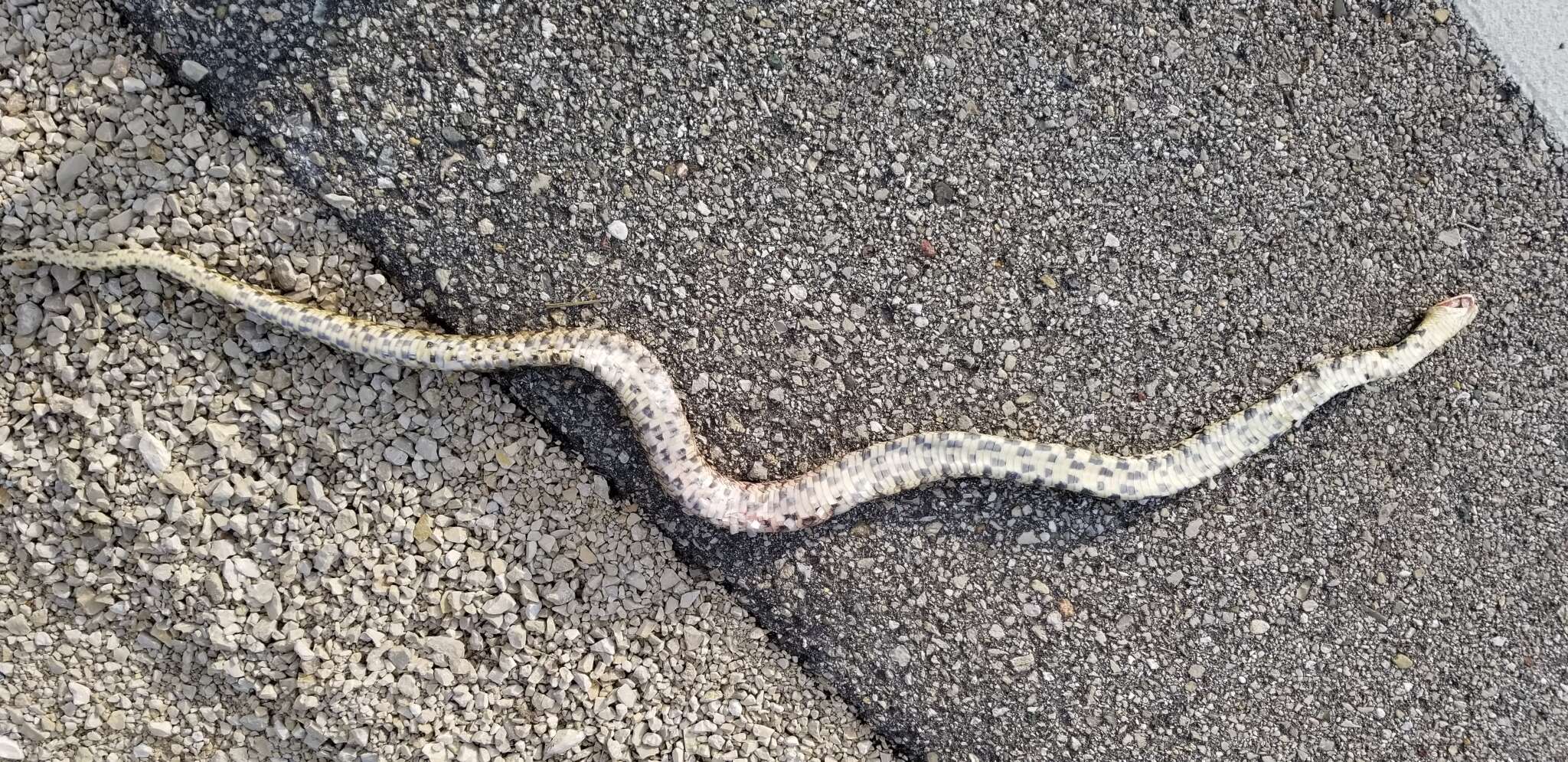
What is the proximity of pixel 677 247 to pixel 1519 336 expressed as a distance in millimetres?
2155

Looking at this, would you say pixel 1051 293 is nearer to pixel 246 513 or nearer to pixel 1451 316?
pixel 1451 316

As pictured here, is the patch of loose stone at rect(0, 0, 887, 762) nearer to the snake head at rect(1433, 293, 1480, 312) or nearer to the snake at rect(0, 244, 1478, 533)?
the snake at rect(0, 244, 1478, 533)

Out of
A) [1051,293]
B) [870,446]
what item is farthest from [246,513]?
[1051,293]

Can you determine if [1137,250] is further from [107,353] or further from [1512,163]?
[107,353]

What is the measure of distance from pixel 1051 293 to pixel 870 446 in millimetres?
596

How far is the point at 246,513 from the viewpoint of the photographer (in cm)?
193

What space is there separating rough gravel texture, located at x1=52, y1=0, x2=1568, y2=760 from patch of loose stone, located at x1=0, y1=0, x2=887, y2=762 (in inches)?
6.2

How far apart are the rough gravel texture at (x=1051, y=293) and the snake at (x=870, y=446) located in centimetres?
6

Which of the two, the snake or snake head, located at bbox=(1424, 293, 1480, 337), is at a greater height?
snake head, located at bbox=(1424, 293, 1480, 337)

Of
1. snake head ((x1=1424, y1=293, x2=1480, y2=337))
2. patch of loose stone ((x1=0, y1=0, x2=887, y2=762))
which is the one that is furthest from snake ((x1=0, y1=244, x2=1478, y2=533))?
patch of loose stone ((x1=0, y1=0, x2=887, y2=762))

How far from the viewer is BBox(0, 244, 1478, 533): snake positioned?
1955mm

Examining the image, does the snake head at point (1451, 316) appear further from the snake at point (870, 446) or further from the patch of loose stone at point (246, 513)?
the patch of loose stone at point (246, 513)

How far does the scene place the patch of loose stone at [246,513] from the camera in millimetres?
1903

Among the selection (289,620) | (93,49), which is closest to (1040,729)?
(289,620)
